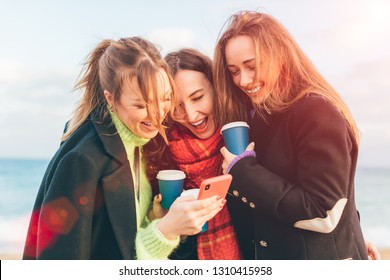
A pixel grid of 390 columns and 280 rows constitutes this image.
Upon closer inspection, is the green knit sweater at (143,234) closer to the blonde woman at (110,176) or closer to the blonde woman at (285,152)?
the blonde woman at (110,176)

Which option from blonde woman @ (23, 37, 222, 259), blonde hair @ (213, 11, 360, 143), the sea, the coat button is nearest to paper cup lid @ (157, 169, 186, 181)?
blonde woman @ (23, 37, 222, 259)

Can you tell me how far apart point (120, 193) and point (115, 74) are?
2.44 ft

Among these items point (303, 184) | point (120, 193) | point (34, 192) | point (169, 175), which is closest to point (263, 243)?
point (303, 184)

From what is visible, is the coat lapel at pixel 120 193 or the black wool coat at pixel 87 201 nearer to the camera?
the black wool coat at pixel 87 201

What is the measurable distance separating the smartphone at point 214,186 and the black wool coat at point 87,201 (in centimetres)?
49

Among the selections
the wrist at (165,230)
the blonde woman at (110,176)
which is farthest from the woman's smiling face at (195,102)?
the wrist at (165,230)

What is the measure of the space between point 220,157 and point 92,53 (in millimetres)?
1158

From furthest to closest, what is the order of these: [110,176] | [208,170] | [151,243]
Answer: [208,170] → [151,243] → [110,176]

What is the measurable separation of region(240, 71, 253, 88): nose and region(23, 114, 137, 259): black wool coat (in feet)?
2.93

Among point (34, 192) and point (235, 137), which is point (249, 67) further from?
point (34, 192)

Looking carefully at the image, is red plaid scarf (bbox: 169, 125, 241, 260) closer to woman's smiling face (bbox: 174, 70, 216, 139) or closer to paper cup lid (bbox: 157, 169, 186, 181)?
woman's smiling face (bbox: 174, 70, 216, 139)

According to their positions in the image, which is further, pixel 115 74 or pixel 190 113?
pixel 190 113

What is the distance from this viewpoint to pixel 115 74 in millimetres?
2668

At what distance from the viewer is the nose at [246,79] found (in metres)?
2.82
